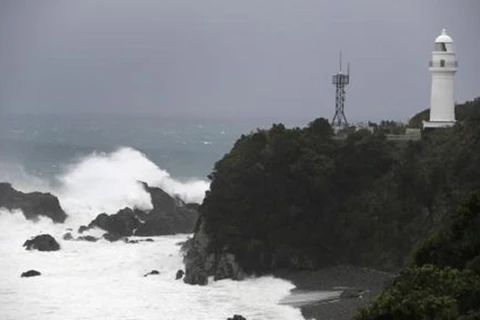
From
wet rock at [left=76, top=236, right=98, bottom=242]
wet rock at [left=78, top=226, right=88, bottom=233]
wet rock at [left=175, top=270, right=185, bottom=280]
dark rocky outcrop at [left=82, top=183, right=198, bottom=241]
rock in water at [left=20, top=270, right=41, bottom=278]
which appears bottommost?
rock in water at [left=20, top=270, right=41, bottom=278]

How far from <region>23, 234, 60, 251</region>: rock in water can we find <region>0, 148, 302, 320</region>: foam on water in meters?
0.37

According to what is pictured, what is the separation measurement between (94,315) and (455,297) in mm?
16270

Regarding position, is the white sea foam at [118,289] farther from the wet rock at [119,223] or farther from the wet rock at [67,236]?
the wet rock at [119,223]

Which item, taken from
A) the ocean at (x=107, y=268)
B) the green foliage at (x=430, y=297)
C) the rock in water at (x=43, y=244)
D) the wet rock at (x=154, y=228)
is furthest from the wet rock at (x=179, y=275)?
the green foliage at (x=430, y=297)

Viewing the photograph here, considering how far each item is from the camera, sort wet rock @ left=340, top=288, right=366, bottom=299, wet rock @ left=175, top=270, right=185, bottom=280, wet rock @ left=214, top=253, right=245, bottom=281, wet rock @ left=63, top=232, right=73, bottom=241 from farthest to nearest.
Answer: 1. wet rock @ left=63, top=232, right=73, bottom=241
2. wet rock @ left=175, top=270, right=185, bottom=280
3. wet rock @ left=214, top=253, right=245, bottom=281
4. wet rock @ left=340, top=288, right=366, bottom=299

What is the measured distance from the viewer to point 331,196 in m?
42.1

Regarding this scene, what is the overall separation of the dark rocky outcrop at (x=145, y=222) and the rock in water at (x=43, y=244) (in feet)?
9.96

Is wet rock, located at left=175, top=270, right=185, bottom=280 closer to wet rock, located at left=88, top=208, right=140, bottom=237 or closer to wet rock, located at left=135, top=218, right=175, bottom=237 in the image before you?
wet rock, located at left=135, top=218, right=175, bottom=237

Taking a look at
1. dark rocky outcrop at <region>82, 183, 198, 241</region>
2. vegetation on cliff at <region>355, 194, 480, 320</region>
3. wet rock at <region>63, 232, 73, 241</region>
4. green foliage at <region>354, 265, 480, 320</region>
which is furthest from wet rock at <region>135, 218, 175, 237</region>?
green foliage at <region>354, 265, 480, 320</region>

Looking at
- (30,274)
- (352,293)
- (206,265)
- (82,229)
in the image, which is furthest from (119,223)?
(352,293)

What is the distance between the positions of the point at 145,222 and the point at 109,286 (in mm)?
12980

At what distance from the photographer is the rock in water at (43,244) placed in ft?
152

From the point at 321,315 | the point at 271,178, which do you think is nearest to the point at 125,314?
the point at 321,315

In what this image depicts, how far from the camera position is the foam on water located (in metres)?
34.2
